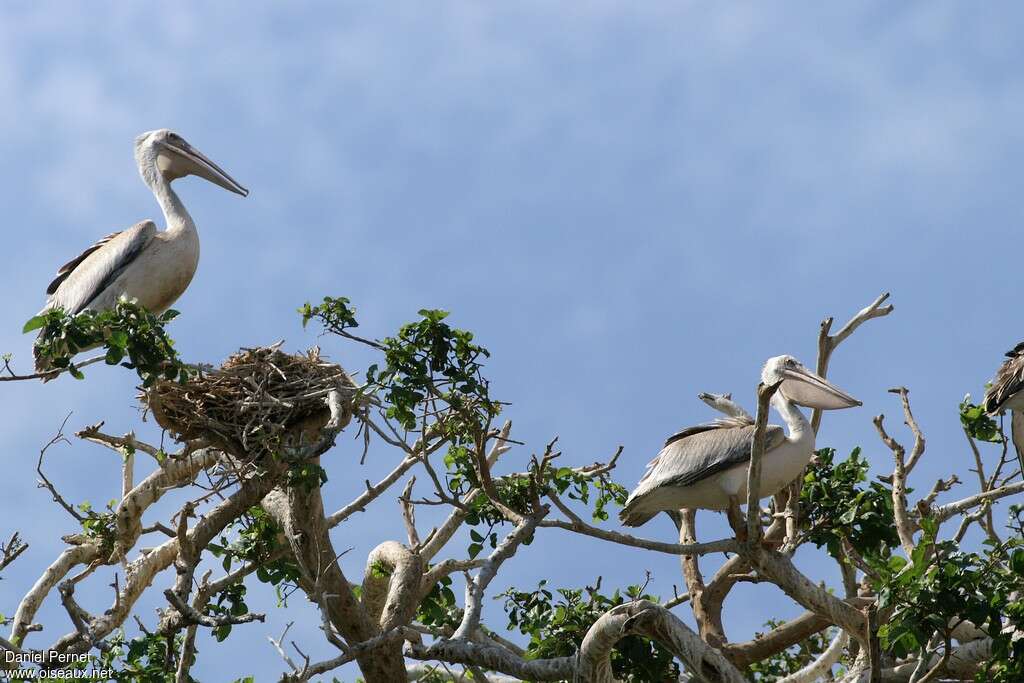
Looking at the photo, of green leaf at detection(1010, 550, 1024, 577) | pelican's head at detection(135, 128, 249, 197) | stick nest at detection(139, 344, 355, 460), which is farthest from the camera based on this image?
pelican's head at detection(135, 128, 249, 197)

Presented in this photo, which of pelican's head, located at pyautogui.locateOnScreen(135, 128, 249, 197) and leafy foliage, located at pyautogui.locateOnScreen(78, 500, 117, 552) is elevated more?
pelican's head, located at pyautogui.locateOnScreen(135, 128, 249, 197)

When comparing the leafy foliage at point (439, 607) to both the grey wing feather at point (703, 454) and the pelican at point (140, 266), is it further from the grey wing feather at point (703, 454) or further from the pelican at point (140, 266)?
the pelican at point (140, 266)

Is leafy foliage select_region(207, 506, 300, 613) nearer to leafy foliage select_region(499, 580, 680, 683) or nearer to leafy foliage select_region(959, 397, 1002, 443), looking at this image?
leafy foliage select_region(499, 580, 680, 683)

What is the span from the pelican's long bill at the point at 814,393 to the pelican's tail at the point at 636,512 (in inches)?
50.5

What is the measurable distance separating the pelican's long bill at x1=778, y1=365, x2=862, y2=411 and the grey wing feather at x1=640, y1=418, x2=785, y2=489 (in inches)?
21.2

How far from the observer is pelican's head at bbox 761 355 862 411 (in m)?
9.27

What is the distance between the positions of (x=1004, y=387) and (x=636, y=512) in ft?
8.67

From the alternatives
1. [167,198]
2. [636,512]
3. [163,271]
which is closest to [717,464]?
[636,512]

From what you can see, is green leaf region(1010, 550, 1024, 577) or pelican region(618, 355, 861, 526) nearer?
green leaf region(1010, 550, 1024, 577)

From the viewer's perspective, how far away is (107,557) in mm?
8656

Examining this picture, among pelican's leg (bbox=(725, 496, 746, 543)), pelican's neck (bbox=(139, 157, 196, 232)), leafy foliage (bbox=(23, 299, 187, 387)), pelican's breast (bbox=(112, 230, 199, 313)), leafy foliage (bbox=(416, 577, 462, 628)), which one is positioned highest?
pelican's neck (bbox=(139, 157, 196, 232))

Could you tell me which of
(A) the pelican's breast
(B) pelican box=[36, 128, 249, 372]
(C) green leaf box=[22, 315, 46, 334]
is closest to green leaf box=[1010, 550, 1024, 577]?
(C) green leaf box=[22, 315, 46, 334]

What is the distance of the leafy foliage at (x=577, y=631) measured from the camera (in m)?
7.33

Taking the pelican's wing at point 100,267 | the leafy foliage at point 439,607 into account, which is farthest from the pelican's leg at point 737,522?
the pelican's wing at point 100,267
